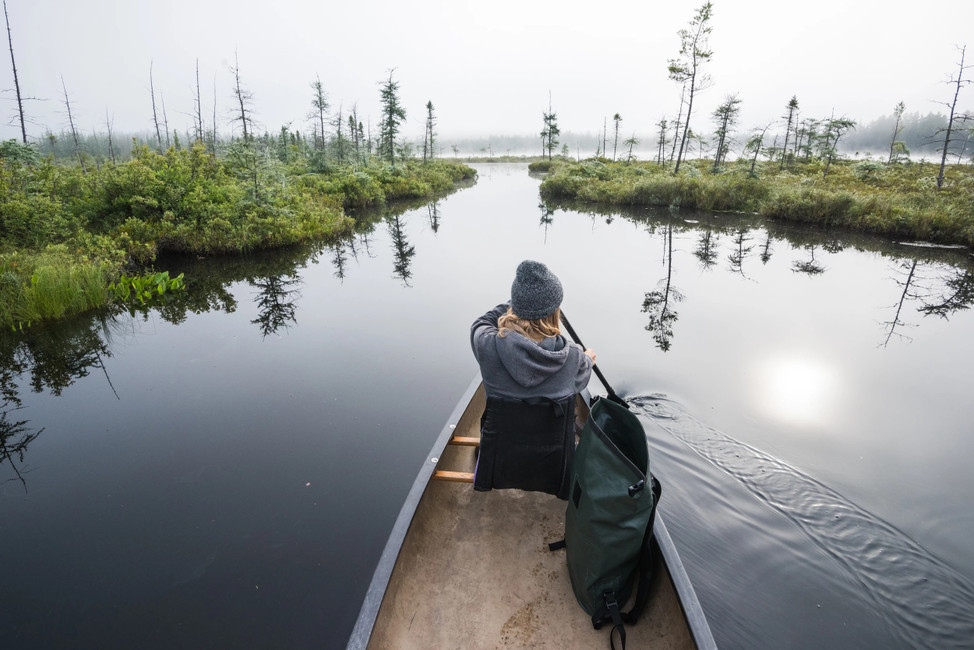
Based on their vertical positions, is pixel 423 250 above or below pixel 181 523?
above

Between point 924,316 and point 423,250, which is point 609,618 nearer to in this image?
point 924,316

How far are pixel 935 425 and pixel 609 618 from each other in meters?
5.39

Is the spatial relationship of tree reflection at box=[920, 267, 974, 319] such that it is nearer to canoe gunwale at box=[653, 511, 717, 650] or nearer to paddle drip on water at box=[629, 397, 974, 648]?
paddle drip on water at box=[629, 397, 974, 648]

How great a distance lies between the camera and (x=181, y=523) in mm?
3633

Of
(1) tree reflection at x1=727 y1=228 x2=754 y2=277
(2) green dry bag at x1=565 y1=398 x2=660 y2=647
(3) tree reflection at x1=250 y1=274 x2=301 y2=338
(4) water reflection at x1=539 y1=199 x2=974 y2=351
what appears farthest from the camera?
(1) tree reflection at x1=727 y1=228 x2=754 y2=277

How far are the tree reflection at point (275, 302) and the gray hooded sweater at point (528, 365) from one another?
6.24m

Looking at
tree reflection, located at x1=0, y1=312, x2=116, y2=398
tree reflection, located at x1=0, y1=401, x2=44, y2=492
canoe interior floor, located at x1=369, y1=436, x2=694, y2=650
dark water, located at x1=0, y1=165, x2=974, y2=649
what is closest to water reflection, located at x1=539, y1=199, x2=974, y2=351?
dark water, located at x1=0, y1=165, x2=974, y2=649

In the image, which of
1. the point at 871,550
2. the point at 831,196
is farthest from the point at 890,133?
the point at 871,550

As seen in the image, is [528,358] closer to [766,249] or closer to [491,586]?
[491,586]

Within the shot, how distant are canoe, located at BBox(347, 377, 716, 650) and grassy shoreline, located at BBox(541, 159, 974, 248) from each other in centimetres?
1850

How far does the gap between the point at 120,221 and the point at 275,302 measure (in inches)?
236

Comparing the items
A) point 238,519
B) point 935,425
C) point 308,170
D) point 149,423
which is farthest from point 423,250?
point 308,170

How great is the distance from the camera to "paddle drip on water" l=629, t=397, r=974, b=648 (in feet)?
9.44

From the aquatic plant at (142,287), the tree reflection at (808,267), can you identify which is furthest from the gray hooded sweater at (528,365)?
the tree reflection at (808,267)
